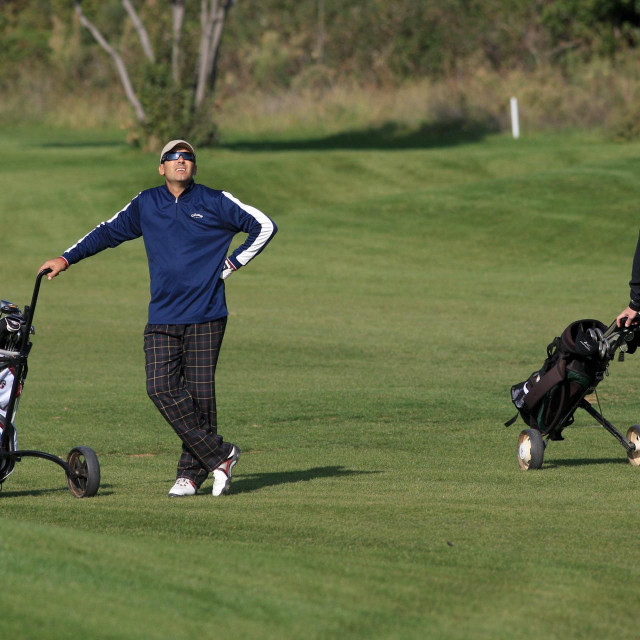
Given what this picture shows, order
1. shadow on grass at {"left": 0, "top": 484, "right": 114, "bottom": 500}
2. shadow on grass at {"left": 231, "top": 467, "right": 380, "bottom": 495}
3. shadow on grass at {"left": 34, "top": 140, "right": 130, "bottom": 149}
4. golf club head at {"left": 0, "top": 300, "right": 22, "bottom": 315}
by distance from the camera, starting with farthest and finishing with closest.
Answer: shadow on grass at {"left": 34, "top": 140, "right": 130, "bottom": 149} → shadow on grass at {"left": 231, "top": 467, "right": 380, "bottom": 495} → shadow on grass at {"left": 0, "top": 484, "right": 114, "bottom": 500} → golf club head at {"left": 0, "top": 300, "right": 22, "bottom": 315}

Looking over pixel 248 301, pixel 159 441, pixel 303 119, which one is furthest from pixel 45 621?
pixel 303 119

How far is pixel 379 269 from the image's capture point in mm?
25531

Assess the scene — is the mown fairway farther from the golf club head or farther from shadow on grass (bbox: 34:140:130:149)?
shadow on grass (bbox: 34:140:130:149)

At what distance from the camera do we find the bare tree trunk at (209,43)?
132ft

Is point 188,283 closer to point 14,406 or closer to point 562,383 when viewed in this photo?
point 14,406

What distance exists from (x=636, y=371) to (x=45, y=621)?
11631mm

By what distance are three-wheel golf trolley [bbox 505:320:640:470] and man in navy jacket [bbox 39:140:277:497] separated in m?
2.26

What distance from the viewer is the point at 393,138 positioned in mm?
47750

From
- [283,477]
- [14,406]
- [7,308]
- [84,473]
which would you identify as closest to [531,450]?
[283,477]

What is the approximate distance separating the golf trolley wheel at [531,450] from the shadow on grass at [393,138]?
34436 millimetres

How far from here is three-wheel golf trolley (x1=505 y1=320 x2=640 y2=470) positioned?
9250mm

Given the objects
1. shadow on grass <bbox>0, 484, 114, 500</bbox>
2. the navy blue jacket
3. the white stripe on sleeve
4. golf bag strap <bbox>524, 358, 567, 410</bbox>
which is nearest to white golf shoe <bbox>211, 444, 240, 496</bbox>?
shadow on grass <bbox>0, 484, 114, 500</bbox>

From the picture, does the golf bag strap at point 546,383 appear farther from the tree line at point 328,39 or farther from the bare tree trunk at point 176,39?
Answer: the tree line at point 328,39

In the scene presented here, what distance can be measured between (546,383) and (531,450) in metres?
0.49
